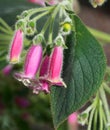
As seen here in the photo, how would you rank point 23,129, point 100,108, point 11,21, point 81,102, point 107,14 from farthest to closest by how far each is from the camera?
point 107,14, point 23,129, point 11,21, point 100,108, point 81,102

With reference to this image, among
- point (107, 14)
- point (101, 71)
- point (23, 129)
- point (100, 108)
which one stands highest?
point (101, 71)

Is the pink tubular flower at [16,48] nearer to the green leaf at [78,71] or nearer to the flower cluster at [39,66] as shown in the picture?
the flower cluster at [39,66]

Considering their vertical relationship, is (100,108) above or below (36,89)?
below

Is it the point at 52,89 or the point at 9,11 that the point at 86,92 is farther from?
the point at 9,11

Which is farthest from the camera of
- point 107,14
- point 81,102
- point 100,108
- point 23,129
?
point 107,14

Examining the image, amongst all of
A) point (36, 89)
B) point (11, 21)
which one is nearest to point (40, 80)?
point (36, 89)

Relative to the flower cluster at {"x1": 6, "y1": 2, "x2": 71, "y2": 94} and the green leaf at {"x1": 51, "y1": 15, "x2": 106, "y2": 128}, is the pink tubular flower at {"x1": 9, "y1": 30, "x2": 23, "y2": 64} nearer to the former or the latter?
the flower cluster at {"x1": 6, "y1": 2, "x2": 71, "y2": 94}
